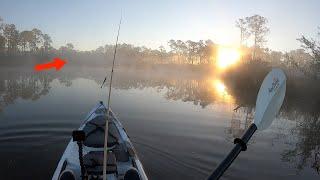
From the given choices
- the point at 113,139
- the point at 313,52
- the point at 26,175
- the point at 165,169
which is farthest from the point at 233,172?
the point at 313,52

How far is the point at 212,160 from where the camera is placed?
10.5m

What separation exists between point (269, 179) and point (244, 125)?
24.1ft

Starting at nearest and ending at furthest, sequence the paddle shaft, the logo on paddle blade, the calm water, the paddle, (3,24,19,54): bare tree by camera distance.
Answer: the paddle shaft < the paddle < the logo on paddle blade < the calm water < (3,24,19,54): bare tree

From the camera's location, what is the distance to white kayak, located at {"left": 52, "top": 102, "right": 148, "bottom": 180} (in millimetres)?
5656

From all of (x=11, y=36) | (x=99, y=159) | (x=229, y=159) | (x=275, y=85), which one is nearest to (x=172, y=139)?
(x=99, y=159)

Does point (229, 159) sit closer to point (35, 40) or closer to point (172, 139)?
point (172, 139)

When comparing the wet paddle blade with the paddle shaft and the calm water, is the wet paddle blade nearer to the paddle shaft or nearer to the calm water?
the paddle shaft

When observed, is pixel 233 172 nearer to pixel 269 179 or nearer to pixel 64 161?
pixel 269 179

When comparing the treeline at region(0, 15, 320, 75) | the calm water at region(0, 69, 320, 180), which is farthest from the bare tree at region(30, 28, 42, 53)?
the calm water at region(0, 69, 320, 180)

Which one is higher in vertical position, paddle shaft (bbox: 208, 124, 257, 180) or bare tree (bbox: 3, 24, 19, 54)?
bare tree (bbox: 3, 24, 19, 54)

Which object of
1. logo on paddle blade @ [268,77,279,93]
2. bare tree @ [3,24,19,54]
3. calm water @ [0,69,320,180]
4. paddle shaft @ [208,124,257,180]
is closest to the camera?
paddle shaft @ [208,124,257,180]

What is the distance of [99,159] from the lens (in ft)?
18.9

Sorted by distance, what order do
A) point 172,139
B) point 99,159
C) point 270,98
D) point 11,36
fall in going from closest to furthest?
point 270,98, point 99,159, point 172,139, point 11,36

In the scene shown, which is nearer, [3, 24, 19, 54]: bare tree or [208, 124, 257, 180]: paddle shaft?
[208, 124, 257, 180]: paddle shaft
